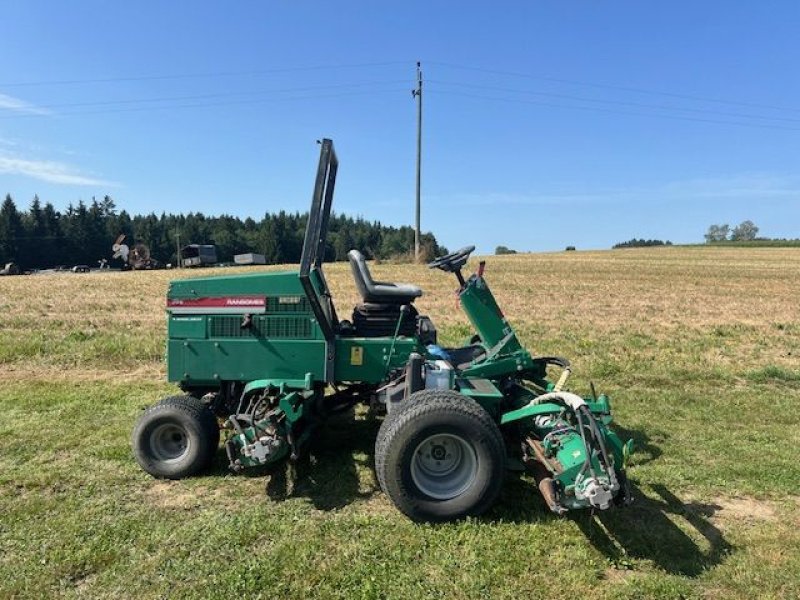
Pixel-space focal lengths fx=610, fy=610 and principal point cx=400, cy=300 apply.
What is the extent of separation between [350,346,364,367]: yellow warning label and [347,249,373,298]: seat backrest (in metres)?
0.46

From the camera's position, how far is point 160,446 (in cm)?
493

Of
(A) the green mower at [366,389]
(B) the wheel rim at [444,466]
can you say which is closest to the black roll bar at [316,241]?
(A) the green mower at [366,389]

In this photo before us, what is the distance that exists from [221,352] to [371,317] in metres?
1.29

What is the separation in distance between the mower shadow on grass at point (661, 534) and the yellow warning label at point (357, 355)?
2010 mm

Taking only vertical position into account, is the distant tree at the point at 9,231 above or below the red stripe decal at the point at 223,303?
above

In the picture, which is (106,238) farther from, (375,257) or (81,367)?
(81,367)

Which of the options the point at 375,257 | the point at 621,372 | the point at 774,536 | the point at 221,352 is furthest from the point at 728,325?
the point at 375,257

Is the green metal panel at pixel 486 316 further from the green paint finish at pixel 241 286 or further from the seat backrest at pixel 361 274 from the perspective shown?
the green paint finish at pixel 241 286

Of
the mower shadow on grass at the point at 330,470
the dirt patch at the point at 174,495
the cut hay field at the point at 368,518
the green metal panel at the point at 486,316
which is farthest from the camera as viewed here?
the green metal panel at the point at 486,316

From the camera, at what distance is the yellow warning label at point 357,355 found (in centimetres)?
502

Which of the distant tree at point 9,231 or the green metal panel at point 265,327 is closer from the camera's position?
the green metal panel at point 265,327

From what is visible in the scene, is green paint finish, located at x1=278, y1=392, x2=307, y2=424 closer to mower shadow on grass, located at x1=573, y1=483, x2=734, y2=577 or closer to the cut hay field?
the cut hay field

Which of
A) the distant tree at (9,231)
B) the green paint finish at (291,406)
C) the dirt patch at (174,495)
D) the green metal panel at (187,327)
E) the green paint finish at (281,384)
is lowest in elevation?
the dirt patch at (174,495)

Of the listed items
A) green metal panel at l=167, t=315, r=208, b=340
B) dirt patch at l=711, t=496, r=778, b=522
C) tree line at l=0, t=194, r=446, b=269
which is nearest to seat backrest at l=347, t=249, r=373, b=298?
green metal panel at l=167, t=315, r=208, b=340
